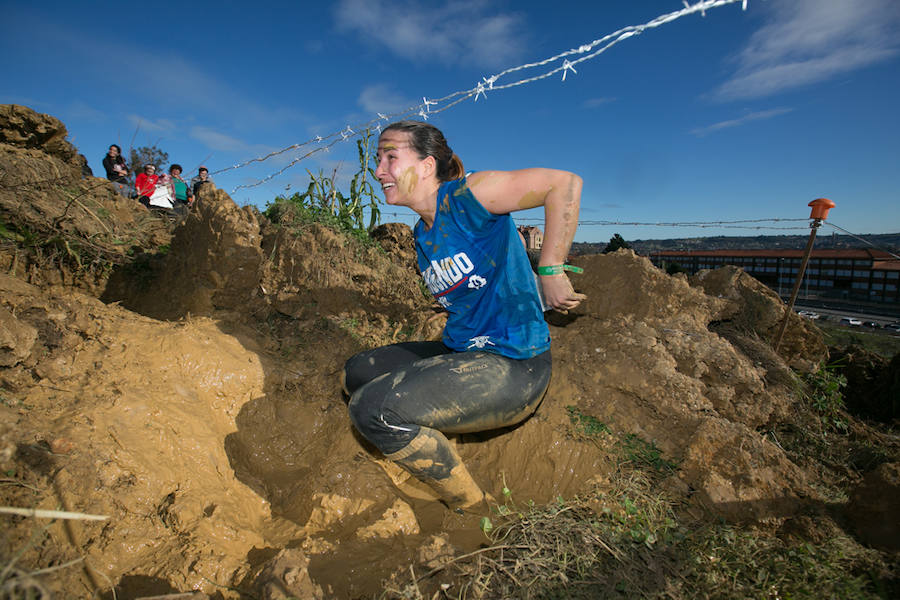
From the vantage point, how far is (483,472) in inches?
89.7

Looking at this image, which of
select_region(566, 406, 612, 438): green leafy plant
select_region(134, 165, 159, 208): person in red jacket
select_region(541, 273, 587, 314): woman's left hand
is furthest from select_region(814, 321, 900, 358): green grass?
select_region(134, 165, 159, 208): person in red jacket

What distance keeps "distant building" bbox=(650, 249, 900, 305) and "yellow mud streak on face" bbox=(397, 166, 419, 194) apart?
4.07 m

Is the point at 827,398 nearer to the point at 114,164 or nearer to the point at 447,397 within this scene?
the point at 447,397

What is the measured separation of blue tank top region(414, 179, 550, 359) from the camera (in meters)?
1.84

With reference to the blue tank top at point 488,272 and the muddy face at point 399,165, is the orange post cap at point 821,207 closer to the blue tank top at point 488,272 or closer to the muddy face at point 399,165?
the blue tank top at point 488,272

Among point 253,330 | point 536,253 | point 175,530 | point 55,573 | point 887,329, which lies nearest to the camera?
point 55,573

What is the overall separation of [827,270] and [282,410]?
738 centimetres

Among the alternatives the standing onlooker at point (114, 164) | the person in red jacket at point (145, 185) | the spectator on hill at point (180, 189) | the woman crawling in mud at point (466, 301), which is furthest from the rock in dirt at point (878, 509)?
the standing onlooker at point (114, 164)

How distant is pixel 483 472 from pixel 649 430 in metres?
0.91

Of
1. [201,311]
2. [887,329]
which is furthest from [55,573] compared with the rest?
[887,329]

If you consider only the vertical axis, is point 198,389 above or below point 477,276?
below

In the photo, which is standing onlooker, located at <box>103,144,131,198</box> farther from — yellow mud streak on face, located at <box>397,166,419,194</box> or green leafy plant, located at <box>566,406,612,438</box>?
green leafy plant, located at <box>566,406,612,438</box>

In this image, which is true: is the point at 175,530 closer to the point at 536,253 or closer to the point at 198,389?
the point at 198,389

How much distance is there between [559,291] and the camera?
1790 millimetres
